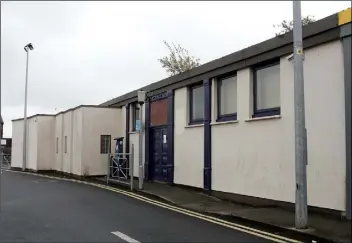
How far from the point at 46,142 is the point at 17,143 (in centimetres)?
530

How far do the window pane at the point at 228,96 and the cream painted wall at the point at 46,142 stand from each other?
1805cm

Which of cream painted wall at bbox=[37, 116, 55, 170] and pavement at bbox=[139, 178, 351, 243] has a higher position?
cream painted wall at bbox=[37, 116, 55, 170]

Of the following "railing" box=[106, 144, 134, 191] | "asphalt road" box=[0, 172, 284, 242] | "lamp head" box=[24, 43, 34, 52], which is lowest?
"asphalt road" box=[0, 172, 284, 242]

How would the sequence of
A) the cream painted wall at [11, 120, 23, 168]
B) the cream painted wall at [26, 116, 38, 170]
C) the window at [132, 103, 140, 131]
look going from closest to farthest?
1. the window at [132, 103, 140, 131]
2. the cream painted wall at [26, 116, 38, 170]
3. the cream painted wall at [11, 120, 23, 168]

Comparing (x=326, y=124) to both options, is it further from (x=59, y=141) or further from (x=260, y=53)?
(x=59, y=141)

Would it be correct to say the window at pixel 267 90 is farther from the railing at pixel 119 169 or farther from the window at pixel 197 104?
the railing at pixel 119 169

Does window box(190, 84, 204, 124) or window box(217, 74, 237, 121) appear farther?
window box(190, 84, 204, 124)

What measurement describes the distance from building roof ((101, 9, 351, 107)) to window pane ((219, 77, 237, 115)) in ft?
1.27

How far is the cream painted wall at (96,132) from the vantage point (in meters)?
23.8

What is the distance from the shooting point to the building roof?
10021 mm

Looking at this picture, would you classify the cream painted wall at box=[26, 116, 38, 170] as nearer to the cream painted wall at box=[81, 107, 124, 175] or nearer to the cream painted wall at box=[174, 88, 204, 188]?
the cream painted wall at box=[81, 107, 124, 175]

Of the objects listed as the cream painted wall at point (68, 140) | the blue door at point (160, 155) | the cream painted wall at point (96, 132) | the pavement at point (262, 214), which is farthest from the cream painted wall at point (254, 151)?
the cream painted wall at point (68, 140)

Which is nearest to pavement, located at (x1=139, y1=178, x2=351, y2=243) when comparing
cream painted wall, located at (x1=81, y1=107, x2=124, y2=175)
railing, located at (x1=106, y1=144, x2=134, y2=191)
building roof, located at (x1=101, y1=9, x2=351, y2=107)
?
railing, located at (x1=106, y1=144, x2=134, y2=191)

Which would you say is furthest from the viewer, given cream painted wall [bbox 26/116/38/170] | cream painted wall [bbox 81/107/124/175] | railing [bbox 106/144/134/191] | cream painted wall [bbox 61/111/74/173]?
cream painted wall [bbox 26/116/38/170]
